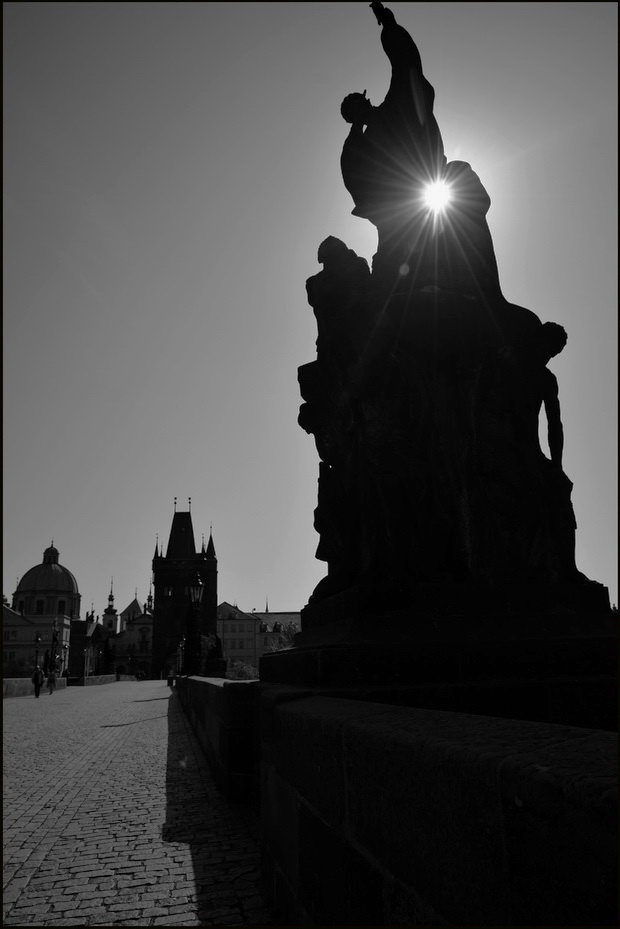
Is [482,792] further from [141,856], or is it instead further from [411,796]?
[141,856]

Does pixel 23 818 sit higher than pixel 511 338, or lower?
lower

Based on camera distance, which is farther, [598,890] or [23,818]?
[23,818]

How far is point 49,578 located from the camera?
128 meters

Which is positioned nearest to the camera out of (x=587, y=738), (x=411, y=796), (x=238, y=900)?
(x=587, y=738)

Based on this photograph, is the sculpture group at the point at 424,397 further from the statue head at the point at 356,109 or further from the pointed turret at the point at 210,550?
the pointed turret at the point at 210,550

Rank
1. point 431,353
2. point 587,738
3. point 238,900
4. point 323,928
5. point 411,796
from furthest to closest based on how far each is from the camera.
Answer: point 431,353
point 238,900
point 323,928
point 411,796
point 587,738

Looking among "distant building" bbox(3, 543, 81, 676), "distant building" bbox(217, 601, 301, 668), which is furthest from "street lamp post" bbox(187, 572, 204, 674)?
"distant building" bbox(3, 543, 81, 676)

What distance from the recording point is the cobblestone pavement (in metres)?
3.76

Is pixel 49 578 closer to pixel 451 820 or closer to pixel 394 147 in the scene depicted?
pixel 394 147

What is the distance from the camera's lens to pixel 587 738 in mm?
1524

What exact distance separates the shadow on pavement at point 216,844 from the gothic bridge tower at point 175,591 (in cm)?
9210

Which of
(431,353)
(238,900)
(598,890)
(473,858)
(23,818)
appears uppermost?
(431,353)

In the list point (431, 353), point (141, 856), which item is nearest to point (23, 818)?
point (141, 856)

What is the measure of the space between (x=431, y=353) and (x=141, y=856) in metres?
4.50
